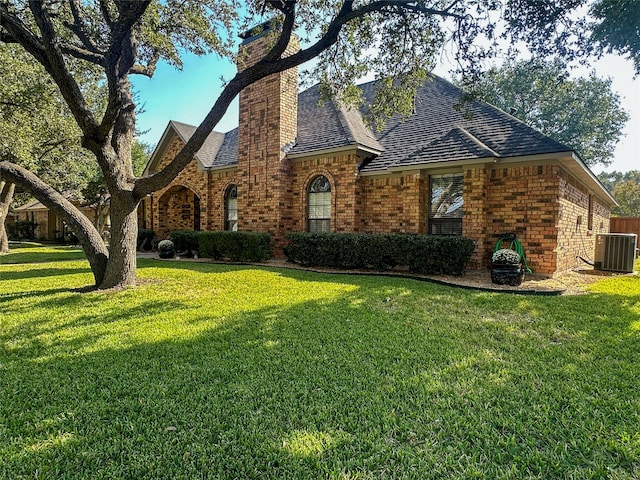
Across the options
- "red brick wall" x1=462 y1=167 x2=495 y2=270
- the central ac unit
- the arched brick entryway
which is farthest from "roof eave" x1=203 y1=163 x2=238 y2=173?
the central ac unit

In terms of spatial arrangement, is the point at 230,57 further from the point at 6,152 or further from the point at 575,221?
the point at 575,221

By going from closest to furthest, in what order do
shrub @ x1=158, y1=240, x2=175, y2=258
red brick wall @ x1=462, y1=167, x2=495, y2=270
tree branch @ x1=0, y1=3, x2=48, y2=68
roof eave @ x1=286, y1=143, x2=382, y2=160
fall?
tree branch @ x1=0, y1=3, x2=48, y2=68, red brick wall @ x1=462, y1=167, x2=495, y2=270, roof eave @ x1=286, y1=143, x2=382, y2=160, shrub @ x1=158, y1=240, x2=175, y2=258

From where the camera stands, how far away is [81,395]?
9.07 ft

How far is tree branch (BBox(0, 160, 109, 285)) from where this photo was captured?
640 cm

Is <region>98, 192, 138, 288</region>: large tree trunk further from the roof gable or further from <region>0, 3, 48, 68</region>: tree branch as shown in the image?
the roof gable

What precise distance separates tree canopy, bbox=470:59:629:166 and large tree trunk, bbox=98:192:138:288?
2474 cm

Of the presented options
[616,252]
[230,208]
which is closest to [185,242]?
[230,208]

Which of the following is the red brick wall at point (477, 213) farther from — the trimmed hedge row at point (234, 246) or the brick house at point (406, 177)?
the trimmed hedge row at point (234, 246)

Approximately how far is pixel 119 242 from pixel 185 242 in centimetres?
715

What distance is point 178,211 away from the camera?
704 inches

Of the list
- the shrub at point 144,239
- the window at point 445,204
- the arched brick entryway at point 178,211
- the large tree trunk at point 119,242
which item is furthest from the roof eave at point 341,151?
the shrub at point 144,239

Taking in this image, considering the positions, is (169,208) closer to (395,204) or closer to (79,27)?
(79,27)

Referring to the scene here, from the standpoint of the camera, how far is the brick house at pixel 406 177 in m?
8.59

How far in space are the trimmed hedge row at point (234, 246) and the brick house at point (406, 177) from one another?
3.15ft
